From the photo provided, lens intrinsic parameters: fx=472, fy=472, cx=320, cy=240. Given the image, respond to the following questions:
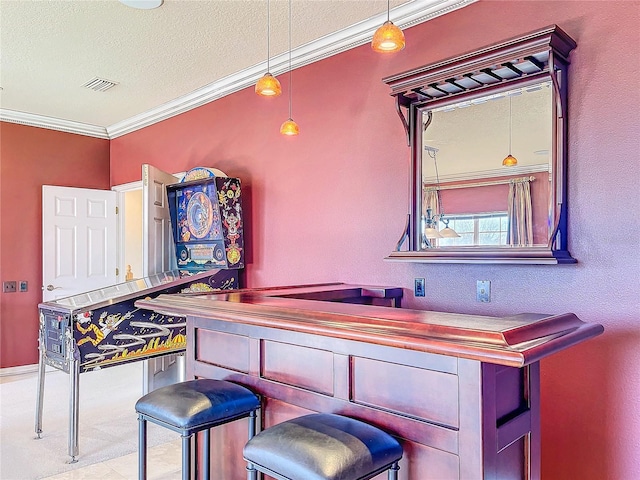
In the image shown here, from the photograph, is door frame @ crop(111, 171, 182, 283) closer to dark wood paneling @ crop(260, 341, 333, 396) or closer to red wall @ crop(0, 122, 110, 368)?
red wall @ crop(0, 122, 110, 368)

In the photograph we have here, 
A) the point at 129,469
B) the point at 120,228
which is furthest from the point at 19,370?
the point at 129,469

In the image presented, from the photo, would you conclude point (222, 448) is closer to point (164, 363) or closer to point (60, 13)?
point (164, 363)

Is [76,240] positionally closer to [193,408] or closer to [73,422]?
[73,422]

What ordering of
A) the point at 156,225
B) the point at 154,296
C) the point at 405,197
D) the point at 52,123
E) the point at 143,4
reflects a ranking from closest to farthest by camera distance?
the point at 143,4 < the point at 405,197 < the point at 154,296 < the point at 156,225 < the point at 52,123

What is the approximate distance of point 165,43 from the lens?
3.47 metres

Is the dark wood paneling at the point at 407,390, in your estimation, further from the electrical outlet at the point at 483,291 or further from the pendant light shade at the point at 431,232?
the pendant light shade at the point at 431,232

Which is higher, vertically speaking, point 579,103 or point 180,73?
point 180,73

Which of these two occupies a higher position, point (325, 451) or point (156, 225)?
point (156, 225)

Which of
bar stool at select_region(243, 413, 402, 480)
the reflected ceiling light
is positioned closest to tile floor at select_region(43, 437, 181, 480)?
bar stool at select_region(243, 413, 402, 480)

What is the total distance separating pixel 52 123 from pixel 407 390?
5551mm

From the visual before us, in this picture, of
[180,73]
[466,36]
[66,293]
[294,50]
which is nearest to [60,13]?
[180,73]

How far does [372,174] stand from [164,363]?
8.46 feet

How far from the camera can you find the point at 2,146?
5.24 m

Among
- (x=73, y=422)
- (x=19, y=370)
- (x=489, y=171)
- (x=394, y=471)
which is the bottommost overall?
(x=19, y=370)
